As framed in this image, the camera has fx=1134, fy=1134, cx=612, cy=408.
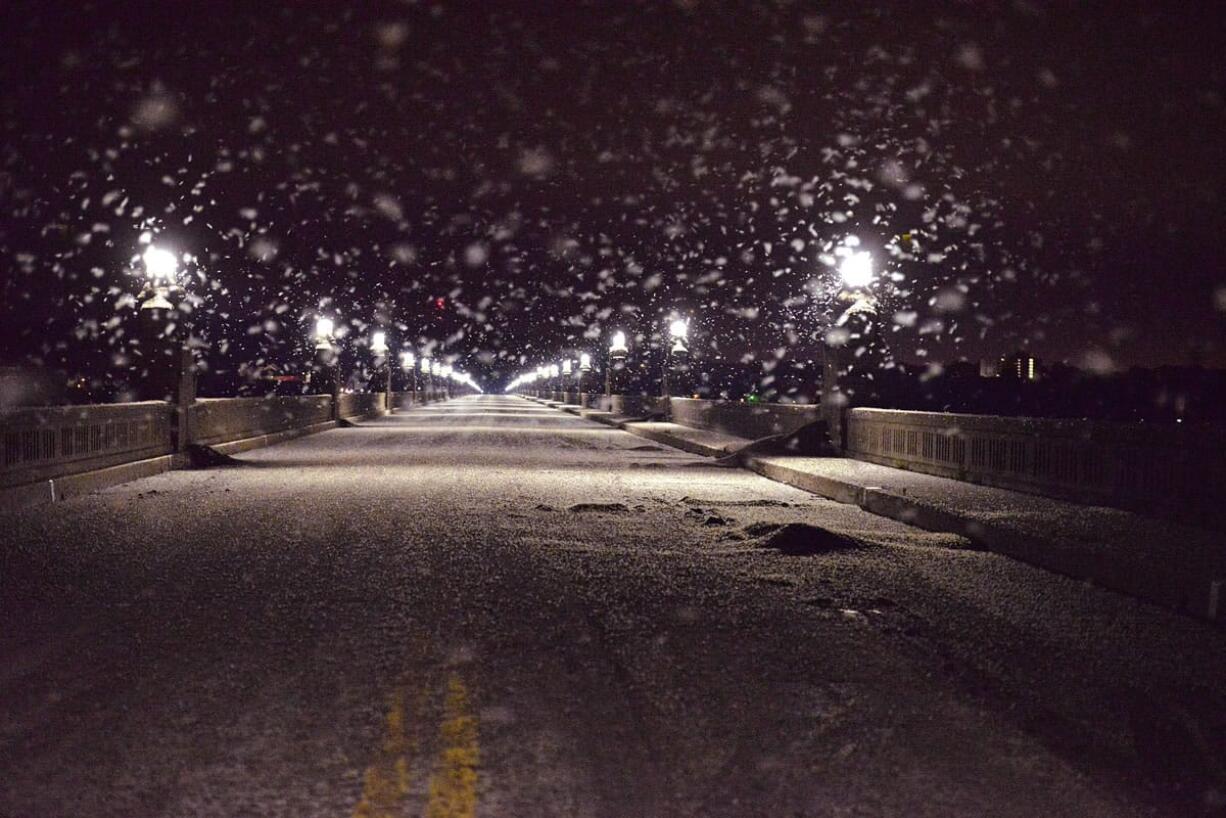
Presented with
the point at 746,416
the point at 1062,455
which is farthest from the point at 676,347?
the point at 1062,455

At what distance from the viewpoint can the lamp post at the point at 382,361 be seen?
194ft

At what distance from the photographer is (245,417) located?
27500mm

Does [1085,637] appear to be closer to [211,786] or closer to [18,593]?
[211,786]

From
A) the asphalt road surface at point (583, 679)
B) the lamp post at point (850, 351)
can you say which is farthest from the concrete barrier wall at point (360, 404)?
the asphalt road surface at point (583, 679)

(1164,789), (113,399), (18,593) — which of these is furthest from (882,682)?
(113,399)

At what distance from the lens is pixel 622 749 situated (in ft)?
15.0

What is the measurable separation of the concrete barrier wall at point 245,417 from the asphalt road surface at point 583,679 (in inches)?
472

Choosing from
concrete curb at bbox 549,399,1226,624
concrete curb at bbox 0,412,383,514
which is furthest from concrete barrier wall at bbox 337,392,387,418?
concrete curb at bbox 549,399,1226,624

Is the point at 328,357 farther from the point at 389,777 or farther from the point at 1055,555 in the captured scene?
Answer: the point at 389,777

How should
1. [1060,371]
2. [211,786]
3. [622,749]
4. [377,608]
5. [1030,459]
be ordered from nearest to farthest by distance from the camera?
[211,786]
[622,749]
[377,608]
[1030,459]
[1060,371]

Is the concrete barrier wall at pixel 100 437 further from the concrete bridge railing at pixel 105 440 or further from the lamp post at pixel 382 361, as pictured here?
the lamp post at pixel 382 361

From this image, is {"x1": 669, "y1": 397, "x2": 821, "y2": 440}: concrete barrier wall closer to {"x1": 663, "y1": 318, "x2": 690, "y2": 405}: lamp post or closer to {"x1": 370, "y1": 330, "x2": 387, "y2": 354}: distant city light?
{"x1": 663, "y1": 318, "x2": 690, "y2": 405}: lamp post

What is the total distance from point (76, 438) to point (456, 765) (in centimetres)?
1349

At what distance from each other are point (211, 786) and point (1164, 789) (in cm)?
350
